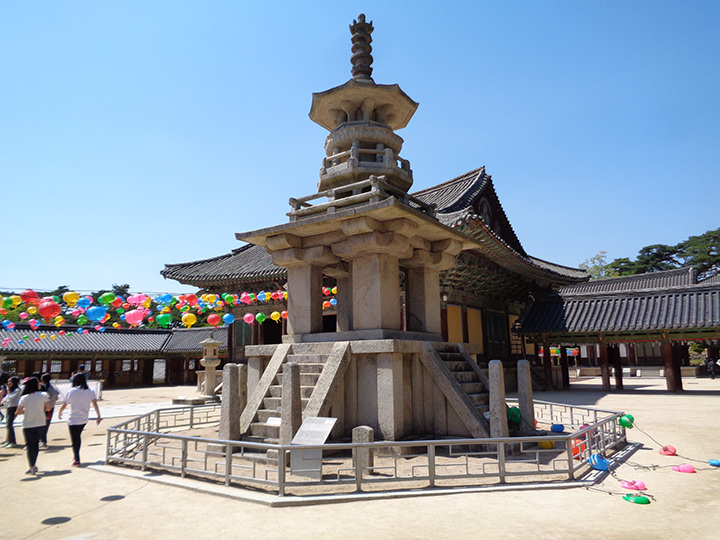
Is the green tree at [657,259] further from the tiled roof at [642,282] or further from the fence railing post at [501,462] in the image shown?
the fence railing post at [501,462]

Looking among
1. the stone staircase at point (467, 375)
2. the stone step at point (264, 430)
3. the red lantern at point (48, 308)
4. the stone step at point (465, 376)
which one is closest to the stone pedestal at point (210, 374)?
the red lantern at point (48, 308)

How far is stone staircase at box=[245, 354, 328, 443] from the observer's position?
7.44 meters

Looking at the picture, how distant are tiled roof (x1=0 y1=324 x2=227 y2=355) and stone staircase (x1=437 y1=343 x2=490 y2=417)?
979 inches

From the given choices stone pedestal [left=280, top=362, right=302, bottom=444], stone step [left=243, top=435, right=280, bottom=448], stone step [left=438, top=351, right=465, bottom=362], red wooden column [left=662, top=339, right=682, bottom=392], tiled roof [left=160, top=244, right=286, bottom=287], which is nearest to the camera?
stone pedestal [left=280, top=362, right=302, bottom=444]

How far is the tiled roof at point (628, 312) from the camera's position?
18.2 meters

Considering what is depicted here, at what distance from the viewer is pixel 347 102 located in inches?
386

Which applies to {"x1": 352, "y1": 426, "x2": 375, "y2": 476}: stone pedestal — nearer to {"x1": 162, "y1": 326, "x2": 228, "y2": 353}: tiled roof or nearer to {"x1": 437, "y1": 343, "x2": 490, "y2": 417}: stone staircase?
{"x1": 437, "y1": 343, "x2": 490, "y2": 417}: stone staircase

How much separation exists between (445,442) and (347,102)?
7.14 metres

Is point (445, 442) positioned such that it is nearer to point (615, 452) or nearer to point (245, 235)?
point (615, 452)

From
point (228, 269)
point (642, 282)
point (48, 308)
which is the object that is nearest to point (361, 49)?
point (48, 308)

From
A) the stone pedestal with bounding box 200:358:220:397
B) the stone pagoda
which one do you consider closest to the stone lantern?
the stone pedestal with bounding box 200:358:220:397

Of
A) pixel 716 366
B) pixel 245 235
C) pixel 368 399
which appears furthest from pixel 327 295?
pixel 716 366

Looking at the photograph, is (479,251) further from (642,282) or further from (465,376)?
(642,282)

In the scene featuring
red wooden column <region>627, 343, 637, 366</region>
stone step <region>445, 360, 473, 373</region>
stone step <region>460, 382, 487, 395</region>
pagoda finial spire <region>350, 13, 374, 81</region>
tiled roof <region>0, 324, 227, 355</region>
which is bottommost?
red wooden column <region>627, 343, 637, 366</region>
